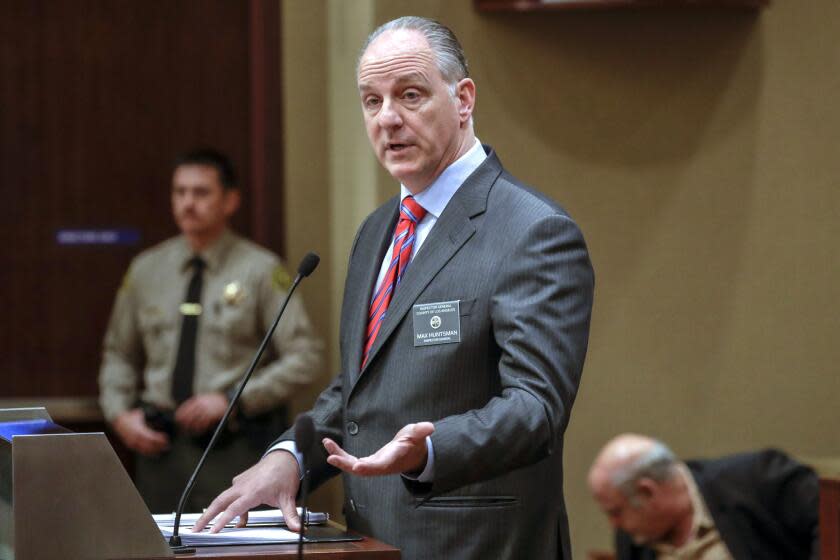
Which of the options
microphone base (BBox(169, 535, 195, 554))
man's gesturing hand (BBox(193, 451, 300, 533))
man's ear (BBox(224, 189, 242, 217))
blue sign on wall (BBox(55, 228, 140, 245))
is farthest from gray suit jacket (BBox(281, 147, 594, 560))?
blue sign on wall (BBox(55, 228, 140, 245))

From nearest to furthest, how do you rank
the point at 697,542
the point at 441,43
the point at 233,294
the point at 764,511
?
the point at 441,43
the point at 697,542
the point at 764,511
the point at 233,294

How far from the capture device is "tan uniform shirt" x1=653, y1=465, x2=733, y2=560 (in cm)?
348

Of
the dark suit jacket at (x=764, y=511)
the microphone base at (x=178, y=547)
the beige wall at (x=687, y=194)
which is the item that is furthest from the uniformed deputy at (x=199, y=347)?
the microphone base at (x=178, y=547)

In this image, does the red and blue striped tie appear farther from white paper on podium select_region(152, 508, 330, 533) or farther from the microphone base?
the microphone base

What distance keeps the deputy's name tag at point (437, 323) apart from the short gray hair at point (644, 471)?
1446mm

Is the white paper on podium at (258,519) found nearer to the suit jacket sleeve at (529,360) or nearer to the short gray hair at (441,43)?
the suit jacket sleeve at (529,360)

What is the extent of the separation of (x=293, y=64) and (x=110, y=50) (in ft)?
2.32

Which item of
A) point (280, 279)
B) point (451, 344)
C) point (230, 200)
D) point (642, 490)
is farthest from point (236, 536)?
point (230, 200)

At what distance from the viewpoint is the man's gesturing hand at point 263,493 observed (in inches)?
86.4

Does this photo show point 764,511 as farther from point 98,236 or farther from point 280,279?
point 98,236

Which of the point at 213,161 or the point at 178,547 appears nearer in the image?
the point at 178,547

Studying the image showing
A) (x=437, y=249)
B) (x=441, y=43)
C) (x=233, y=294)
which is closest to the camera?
(x=437, y=249)

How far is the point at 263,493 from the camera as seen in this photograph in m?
2.26

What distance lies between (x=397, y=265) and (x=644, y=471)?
54.0 inches
